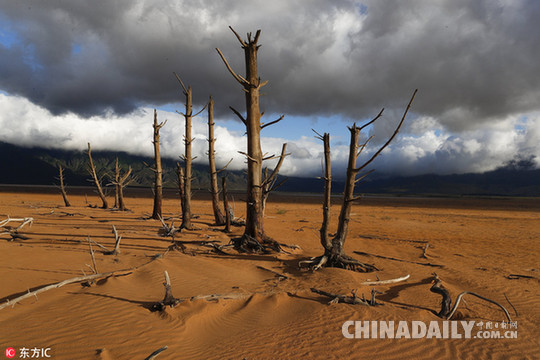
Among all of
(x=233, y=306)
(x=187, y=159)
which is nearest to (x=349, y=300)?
(x=233, y=306)

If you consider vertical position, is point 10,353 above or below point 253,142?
below

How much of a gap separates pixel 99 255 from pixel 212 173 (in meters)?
6.34

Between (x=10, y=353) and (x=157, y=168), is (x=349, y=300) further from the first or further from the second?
(x=157, y=168)

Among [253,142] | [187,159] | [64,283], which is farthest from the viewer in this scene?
[187,159]

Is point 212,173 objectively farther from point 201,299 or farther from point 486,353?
point 486,353

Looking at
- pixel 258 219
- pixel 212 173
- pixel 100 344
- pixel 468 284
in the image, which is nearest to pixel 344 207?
pixel 258 219

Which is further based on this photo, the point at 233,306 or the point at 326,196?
the point at 326,196

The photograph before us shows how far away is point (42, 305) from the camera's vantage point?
478 cm
